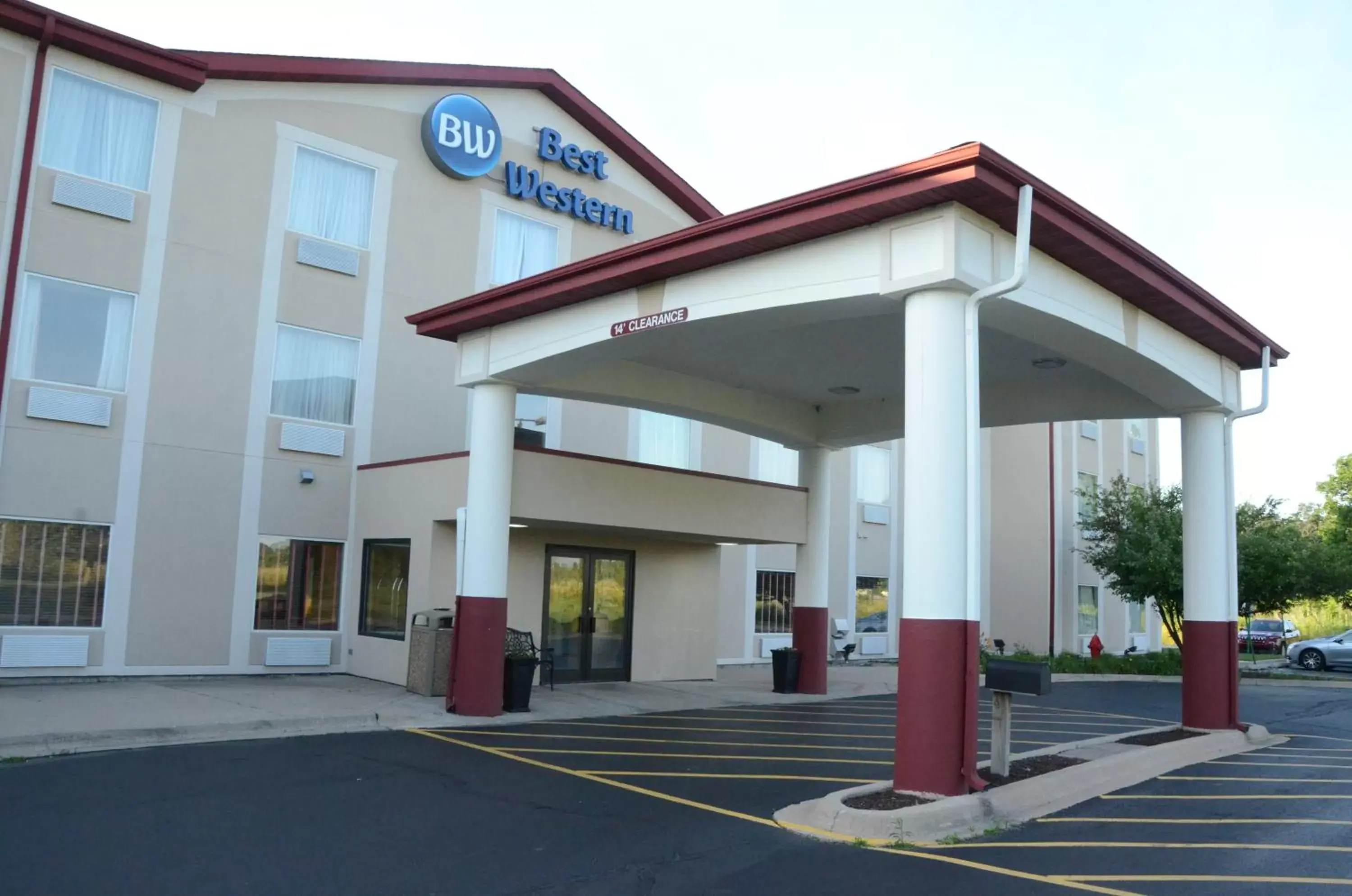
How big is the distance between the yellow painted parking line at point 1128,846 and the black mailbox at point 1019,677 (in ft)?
4.95

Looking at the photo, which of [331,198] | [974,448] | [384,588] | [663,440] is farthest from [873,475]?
[974,448]

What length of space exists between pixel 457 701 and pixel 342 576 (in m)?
5.62

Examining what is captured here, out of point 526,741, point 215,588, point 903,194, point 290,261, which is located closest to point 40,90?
point 290,261

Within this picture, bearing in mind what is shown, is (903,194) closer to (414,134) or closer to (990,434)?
(414,134)

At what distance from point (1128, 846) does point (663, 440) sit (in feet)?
56.2

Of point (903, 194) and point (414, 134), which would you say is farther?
point (414, 134)

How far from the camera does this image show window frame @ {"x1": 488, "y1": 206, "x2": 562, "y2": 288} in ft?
73.0

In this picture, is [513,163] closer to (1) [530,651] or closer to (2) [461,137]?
(2) [461,137]

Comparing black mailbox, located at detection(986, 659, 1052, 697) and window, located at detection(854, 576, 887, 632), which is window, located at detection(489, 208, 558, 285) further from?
black mailbox, located at detection(986, 659, 1052, 697)

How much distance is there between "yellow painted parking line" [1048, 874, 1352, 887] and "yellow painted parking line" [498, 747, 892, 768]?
4.62 meters

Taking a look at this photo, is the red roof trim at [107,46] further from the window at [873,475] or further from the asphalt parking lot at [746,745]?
the window at [873,475]

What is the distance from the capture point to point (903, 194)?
32.2 ft

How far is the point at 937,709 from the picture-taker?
31.3ft

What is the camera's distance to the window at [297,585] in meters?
19.0
